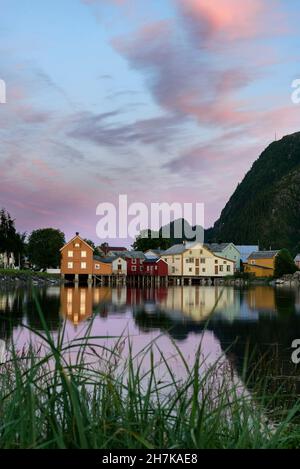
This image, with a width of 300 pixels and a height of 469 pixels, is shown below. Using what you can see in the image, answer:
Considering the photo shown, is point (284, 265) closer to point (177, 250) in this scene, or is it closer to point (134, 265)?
point (177, 250)

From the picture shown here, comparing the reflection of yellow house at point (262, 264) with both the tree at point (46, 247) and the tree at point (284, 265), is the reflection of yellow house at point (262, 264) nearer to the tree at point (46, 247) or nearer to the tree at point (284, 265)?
the tree at point (284, 265)

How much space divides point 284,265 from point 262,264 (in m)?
9.70

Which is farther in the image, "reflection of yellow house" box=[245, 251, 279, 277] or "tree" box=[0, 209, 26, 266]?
"reflection of yellow house" box=[245, 251, 279, 277]

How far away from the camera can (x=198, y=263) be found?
351ft

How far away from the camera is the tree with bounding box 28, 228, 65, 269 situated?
10775 cm

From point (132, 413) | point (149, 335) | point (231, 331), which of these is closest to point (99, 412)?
point (132, 413)

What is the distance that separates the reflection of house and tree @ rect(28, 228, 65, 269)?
21.3 m

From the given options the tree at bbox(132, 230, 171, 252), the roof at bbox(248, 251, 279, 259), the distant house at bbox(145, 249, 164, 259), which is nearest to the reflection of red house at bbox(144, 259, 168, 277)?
the distant house at bbox(145, 249, 164, 259)

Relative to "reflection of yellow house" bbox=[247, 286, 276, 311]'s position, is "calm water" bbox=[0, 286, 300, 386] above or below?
below

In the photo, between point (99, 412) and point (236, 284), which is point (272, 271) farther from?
point (99, 412)

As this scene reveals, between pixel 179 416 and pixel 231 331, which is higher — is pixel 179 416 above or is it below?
above

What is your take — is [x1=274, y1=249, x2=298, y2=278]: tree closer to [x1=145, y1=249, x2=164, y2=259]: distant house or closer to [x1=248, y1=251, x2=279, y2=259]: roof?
[x1=248, y1=251, x2=279, y2=259]: roof
